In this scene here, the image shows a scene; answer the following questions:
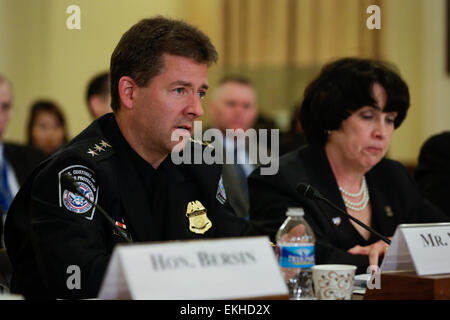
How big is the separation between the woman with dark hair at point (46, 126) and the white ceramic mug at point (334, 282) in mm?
4755

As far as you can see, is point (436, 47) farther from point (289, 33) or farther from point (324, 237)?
point (324, 237)

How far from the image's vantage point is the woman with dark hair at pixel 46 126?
239 inches

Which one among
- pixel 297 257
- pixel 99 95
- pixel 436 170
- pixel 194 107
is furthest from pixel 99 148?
pixel 99 95

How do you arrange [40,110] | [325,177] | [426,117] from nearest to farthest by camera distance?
[325,177]
[40,110]
[426,117]

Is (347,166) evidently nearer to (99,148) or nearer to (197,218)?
(197,218)

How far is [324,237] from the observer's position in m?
2.42

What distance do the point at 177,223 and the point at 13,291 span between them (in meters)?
0.49

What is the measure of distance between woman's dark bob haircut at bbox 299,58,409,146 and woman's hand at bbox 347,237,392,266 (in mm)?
500

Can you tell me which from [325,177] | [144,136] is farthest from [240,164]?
[144,136]

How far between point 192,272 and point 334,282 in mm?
463

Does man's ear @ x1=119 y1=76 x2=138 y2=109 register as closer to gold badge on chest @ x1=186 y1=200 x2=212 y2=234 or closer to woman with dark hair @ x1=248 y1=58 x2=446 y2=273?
gold badge on chest @ x1=186 y1=200 x2=212 y2=234

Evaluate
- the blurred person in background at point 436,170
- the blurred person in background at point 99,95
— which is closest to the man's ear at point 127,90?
the blurred person in background at point 436,170

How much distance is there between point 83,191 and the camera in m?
1.82

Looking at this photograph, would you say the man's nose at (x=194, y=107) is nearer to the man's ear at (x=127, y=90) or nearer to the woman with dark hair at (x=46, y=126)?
the man's ear at (x=127, y=90)
